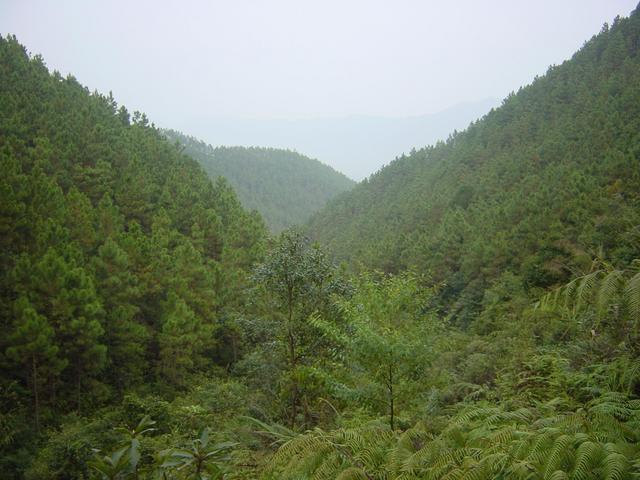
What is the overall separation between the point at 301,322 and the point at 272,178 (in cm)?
14596

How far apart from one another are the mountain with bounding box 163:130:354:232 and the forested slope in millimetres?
90871

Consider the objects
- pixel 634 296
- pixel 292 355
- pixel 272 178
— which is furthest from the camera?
pixel 272 178

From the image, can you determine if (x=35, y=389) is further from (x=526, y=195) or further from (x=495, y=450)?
(x=526, y=195)

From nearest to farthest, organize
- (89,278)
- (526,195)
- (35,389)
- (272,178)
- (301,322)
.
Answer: (301,322) → (35,389) → (89,278) → (526,195) → (272,178)

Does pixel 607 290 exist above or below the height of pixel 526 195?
below

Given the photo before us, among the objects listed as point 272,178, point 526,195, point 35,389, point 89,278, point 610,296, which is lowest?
point 35,389

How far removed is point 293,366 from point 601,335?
21.0ft

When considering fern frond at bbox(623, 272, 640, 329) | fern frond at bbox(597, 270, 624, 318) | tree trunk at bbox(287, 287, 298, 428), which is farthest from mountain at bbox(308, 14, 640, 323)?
tree trunk at bbox(287, 287, 298, 428)

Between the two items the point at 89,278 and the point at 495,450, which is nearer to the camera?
the point at 495,450

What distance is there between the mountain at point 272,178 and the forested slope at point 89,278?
9087cm

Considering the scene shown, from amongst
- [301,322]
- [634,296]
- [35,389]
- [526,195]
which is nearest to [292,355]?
[301,322]

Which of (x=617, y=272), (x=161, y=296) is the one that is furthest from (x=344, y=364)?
Answer: (x=161, y=296)

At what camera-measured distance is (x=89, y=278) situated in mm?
15250

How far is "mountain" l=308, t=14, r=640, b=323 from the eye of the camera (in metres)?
21.6
